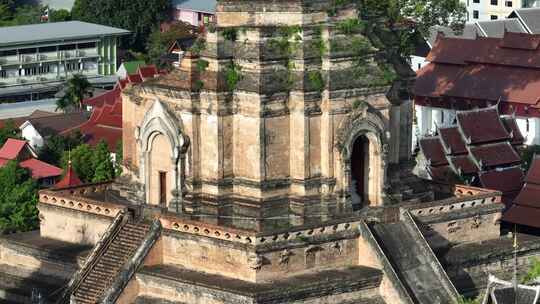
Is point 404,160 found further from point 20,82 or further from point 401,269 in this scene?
point 20,82

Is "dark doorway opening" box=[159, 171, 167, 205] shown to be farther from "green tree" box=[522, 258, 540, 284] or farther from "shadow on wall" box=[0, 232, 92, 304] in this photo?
"green tree" box=[522, 258, 540, 284]

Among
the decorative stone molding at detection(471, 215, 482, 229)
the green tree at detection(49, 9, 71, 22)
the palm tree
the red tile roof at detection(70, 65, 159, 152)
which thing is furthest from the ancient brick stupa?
the green tree at detection(49, 9, 71, 22)

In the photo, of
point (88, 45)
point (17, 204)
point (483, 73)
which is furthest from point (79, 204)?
point (88, 45)

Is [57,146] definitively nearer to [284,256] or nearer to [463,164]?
[463,164]

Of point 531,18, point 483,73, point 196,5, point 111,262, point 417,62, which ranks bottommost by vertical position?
point 111,262

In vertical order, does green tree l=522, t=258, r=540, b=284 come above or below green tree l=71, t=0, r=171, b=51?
below

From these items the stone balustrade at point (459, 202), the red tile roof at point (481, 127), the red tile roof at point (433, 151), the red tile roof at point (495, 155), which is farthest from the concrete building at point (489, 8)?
the stone balustrade at point (459, 202)
